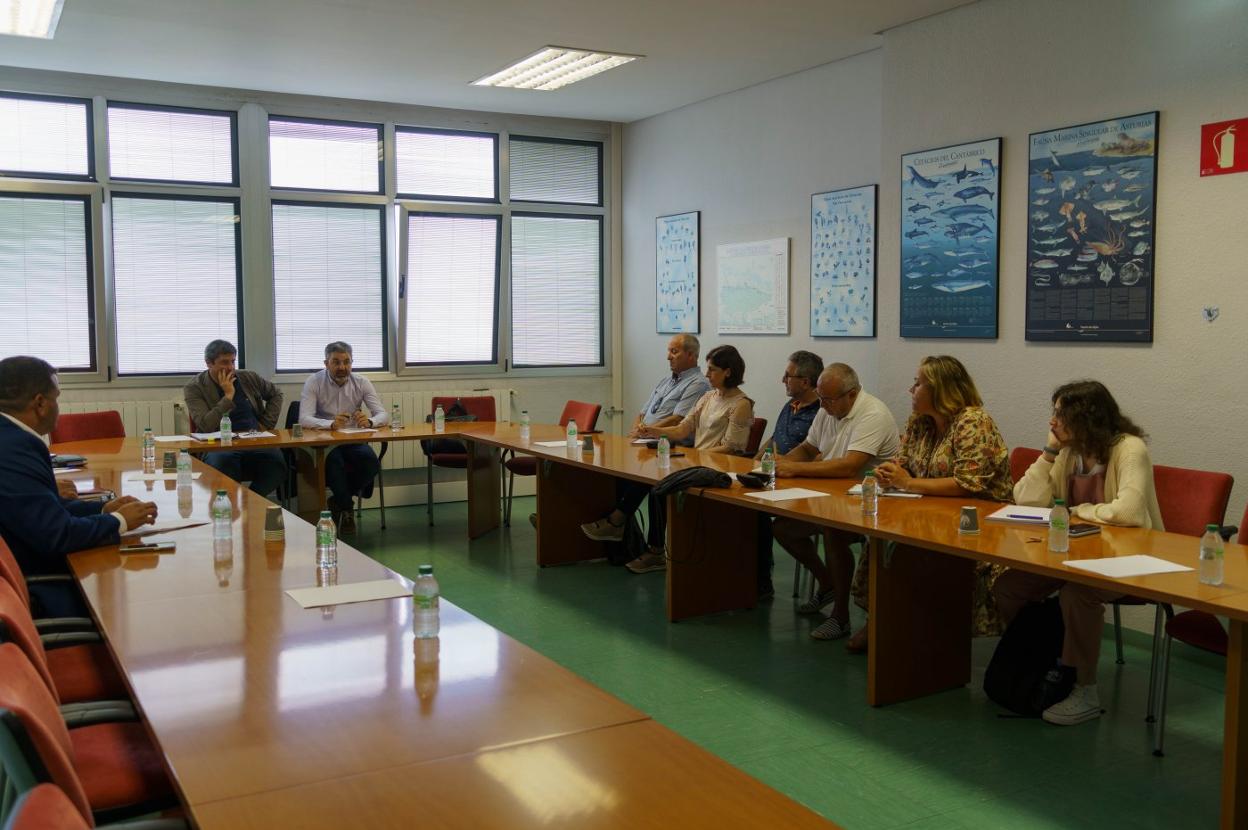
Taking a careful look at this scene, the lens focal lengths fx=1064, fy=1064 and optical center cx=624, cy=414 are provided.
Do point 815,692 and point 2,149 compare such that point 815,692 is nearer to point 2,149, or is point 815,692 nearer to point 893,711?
point 893,711

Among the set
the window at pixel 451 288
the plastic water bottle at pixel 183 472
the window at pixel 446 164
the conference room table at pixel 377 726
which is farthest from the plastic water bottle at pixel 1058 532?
the window at pixel 446 164

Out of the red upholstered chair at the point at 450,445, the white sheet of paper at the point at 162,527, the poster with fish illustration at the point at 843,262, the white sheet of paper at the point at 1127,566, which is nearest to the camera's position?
the white sheet of paper at the point at 1127,566

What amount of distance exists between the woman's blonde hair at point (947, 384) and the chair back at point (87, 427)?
17.3 feet

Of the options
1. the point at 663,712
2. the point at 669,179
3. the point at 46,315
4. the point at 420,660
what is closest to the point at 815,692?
the point at 663,712

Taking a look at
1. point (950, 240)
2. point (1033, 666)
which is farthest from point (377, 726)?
point (950, 240)

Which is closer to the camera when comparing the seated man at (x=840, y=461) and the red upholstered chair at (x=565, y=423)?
the seated man at (x=840, y=461)

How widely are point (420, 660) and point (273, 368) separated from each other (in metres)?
6.20

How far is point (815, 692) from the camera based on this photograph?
4.14 m

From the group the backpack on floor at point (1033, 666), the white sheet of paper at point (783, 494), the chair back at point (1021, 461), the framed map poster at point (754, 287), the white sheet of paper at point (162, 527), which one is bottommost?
the backpack on floor at point (1033, 666)

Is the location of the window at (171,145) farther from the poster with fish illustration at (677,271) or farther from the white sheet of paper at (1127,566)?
the white sheet of paper at (1127,566)

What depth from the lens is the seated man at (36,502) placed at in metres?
3.28

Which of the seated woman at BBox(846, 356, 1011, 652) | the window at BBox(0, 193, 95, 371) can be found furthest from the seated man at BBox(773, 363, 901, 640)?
the window at BBox(0, 193, 95, 371)

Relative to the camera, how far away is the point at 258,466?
7.09m

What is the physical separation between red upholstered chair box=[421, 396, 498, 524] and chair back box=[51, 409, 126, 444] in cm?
204
